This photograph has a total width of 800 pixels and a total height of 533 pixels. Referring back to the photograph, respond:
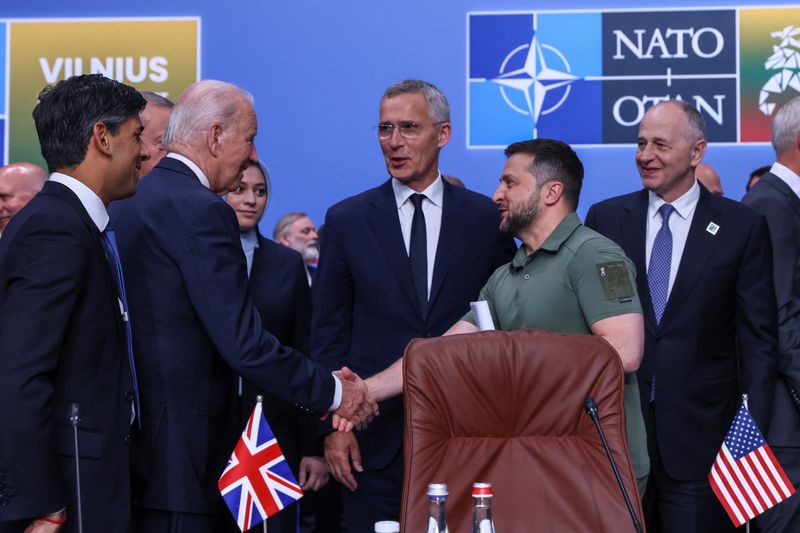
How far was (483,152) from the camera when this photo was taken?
5.49 metres

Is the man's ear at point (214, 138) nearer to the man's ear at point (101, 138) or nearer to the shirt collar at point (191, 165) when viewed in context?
the shirt collar at point (191, 165)

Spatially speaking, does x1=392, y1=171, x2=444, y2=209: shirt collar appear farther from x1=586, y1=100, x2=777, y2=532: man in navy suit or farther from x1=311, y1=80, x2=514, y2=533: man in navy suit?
x1=586, y1=100, x2=777, y2=532: man in navy suit

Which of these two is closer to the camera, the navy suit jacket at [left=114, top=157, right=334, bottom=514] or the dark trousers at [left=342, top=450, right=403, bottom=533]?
the navy suit jacket at [left=114, top=157, right=334, bottom=514]

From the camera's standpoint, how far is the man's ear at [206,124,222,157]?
302cm

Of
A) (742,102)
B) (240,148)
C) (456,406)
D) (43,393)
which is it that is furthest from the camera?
(742,102)

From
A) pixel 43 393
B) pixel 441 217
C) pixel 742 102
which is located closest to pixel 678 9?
pixel 742 102

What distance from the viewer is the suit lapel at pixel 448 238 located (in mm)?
3604

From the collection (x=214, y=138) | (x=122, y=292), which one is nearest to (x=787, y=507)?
(x=214, y=138)

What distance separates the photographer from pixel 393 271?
3.61 m

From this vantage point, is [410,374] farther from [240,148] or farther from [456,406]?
[240,148]

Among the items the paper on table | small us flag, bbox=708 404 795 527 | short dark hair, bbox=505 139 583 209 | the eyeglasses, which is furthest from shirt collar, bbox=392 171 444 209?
small us flag, bbox=708 404 795 527

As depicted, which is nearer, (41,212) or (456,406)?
(41,212)

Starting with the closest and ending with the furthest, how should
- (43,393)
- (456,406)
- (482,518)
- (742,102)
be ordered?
(482,518) < (43,393) < (456,406) < (742,102)

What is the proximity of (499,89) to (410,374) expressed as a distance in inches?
115
